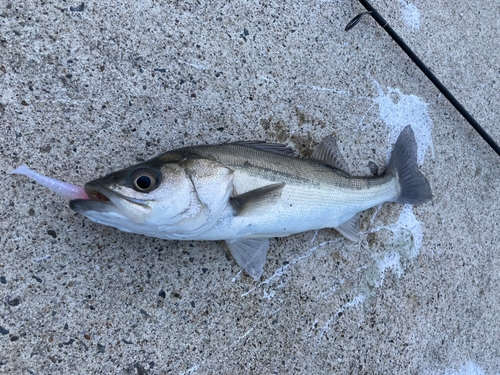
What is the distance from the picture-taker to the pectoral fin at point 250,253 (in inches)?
74.2

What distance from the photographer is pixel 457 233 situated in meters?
2.80

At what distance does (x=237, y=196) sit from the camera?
1.62 metres

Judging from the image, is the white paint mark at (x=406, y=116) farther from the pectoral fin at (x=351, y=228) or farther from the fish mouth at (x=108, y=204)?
the fish mouth at (x=108, y=204)

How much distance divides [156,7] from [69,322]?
1.85 metres

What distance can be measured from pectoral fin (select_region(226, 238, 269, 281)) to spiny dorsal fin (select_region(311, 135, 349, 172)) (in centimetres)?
66

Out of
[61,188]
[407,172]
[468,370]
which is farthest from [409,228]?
[61,188]

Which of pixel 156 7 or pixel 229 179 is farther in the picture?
pixel 156 7

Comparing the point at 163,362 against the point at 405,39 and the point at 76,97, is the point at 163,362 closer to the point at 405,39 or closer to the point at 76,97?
the point at 76,97

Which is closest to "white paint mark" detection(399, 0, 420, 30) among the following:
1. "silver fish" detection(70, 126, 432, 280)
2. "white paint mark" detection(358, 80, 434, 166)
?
"white paint mark" detection(358, 80, 434, 166)

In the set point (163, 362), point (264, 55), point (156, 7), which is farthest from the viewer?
point (264, 55)

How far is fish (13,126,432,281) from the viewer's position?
1.40 m

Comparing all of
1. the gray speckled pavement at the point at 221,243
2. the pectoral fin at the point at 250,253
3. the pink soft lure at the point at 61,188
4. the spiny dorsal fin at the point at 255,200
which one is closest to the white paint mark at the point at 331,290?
the gray speckled pavement at the point at 221,243

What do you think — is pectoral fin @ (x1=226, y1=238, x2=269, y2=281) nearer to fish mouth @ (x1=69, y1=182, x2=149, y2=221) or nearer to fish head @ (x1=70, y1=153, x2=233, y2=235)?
fish head @ (x1=70, y1=153, x2=233, y2=235)

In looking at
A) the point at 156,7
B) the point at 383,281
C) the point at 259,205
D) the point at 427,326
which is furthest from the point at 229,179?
the point at 427,326
